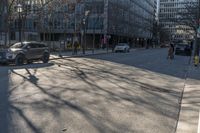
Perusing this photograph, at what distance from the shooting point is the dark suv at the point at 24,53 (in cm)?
2264

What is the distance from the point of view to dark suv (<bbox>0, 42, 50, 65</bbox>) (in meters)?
22.6

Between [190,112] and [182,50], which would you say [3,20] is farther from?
[190,112]

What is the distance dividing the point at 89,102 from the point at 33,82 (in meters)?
4.45

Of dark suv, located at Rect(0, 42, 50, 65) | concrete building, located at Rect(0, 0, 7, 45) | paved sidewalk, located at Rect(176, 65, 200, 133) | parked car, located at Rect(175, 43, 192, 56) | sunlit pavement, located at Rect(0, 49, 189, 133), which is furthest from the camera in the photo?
parked car, located at Rect(175, 43, 192, 56)

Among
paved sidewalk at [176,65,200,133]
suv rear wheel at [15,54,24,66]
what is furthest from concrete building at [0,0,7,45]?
paved sidewalk at [176,65,200,133]

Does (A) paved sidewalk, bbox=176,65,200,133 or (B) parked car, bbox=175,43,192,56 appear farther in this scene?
(B) parked car, bbox=175,43,192,56

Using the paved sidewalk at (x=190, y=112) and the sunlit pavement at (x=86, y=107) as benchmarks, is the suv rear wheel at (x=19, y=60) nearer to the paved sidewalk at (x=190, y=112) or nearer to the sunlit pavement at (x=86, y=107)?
the sunlit pavement at (x=86, y=107)

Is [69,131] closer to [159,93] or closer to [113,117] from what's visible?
[113,117]

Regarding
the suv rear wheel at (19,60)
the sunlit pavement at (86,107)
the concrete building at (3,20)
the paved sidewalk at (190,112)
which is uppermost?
the concrete building at (3,20)

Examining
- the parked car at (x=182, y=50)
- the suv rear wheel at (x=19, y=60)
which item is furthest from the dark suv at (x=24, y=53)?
the parked car at (x=182, y=50)

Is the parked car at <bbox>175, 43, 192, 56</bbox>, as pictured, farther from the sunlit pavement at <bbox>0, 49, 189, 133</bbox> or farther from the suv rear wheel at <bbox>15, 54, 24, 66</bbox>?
the sunlit pavement at <bbox>0, 49, 189, 133</bbox>

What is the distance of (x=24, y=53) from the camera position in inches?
919

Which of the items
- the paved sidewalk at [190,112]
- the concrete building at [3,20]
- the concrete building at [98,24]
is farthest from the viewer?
the concrete building at [98,24]

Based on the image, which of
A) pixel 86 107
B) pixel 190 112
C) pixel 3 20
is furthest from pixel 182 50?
pixel 86 107
